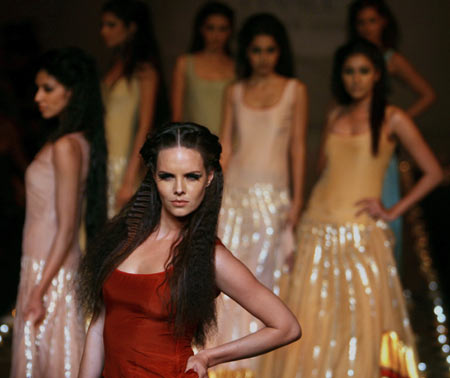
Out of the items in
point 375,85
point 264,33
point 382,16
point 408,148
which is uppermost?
point 382,16

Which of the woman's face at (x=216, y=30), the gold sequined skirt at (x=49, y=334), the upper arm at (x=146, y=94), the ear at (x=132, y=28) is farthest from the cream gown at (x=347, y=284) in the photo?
the ear at (x=132, y=28)

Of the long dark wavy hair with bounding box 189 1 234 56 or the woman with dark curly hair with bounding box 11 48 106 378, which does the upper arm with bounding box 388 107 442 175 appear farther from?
the long dark wavy hair with bounding box 189 1 234 56

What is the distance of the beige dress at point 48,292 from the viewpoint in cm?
355

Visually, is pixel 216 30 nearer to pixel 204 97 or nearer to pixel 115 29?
pixel 204 97

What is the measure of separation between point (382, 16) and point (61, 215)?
279cm

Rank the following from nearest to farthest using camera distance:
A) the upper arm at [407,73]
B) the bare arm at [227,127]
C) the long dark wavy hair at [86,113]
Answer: the long dark wavy hair at [86,113]
the bare arm at [227,127]
the upper arm at [407,73]

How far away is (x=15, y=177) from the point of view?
6.34m

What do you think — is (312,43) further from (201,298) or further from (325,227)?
(201,298)

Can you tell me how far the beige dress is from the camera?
355 cm

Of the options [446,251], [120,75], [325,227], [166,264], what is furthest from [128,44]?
[166,264]

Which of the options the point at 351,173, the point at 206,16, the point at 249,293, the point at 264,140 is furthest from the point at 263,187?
the point at 249,293

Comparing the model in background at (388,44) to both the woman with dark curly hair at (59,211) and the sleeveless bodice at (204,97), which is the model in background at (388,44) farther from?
the woman with dark curly hair at (59,211)

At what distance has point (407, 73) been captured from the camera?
5.78m

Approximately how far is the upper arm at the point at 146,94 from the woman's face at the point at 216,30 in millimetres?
429
